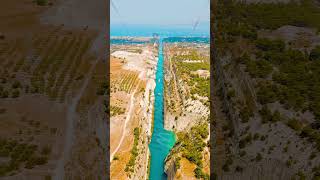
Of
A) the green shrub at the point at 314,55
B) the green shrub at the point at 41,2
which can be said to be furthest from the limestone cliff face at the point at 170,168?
the green shrub at the point at 41,2

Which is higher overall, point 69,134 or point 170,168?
point 69,134

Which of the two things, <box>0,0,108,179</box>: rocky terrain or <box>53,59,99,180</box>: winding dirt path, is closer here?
<box>53,59,99,180</box>: winding dirt path

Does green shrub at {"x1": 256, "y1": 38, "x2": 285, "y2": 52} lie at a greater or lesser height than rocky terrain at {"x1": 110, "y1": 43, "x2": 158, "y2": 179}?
greater

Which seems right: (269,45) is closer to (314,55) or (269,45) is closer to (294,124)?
(314,55)

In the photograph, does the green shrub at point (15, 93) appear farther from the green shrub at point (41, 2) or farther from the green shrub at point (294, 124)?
the green shrub at point (41, 2)

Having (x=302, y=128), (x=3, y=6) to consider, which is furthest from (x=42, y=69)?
(x=302, y=128)

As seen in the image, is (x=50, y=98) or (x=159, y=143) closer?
(x=50, y=98)

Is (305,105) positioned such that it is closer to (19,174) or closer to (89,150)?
(89,150)

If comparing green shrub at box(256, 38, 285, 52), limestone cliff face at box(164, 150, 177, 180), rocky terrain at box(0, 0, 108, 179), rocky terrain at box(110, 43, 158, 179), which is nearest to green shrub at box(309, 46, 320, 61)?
green shrub at box(256, 38, 285, 52)

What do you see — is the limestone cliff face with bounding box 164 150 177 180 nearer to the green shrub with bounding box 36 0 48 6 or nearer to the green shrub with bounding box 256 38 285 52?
the green shrub with bounding box 256 38 285 52

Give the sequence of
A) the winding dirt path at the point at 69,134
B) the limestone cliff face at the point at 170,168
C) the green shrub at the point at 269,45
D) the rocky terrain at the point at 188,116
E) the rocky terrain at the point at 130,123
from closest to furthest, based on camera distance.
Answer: the winding dirt path at the point at 69,134 → the rocky terrain at the point at 188,116 → the limestone cliff face at the point at 170,168 → the rocky terrain at the point at 130,123 → the green shrub at the point at 269,45

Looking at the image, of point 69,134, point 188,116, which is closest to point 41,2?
point 188,116
